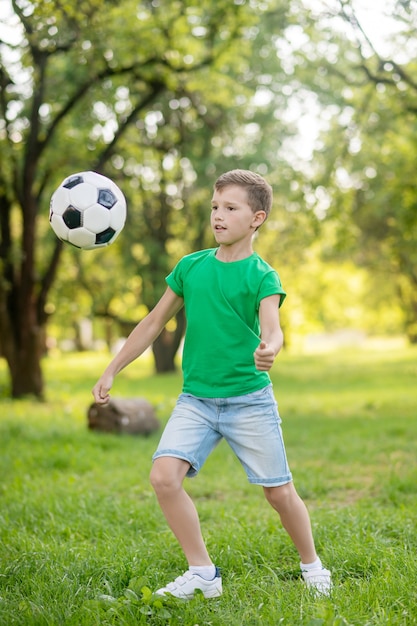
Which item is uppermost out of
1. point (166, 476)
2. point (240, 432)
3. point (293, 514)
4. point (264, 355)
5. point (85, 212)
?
point (85, 212)

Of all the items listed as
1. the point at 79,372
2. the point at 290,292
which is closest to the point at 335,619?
the point at 79,372

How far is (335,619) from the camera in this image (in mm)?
2781

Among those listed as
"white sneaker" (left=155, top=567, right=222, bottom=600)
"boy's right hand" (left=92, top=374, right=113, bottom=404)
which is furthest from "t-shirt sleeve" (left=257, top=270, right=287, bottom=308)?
"white sneaker" (left=155, top=567, right=222, bottom=600)

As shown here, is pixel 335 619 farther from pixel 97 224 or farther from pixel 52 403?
pixel 52 403

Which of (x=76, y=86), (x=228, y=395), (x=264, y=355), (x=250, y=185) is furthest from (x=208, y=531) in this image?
(x=76, y=86)

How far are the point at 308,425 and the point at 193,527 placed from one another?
6421 mm

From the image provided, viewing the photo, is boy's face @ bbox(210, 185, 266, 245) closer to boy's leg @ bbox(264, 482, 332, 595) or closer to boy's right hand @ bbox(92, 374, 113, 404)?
boy's right hand @ bbox(92, 374, 113, 404)

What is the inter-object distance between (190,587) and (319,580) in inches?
22.9

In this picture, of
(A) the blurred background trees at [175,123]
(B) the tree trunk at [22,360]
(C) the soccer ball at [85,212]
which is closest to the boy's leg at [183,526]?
(C) the soccer ball at [85,212]

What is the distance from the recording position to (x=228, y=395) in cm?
330

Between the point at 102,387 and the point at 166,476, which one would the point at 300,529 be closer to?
the point at 166,476

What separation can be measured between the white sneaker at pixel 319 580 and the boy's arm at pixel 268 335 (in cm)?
100

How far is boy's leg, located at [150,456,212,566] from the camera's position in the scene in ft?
10.5

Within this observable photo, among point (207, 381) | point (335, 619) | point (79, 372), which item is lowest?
point (79, 372)
